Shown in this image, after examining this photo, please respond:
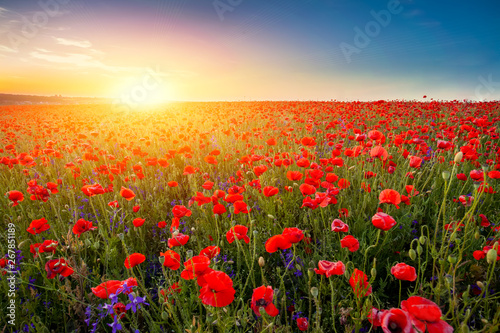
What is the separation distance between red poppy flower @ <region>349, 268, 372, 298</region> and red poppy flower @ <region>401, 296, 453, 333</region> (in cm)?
26

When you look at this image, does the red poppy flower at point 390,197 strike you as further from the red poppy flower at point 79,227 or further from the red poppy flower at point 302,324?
the red poppy flower at point 79,227

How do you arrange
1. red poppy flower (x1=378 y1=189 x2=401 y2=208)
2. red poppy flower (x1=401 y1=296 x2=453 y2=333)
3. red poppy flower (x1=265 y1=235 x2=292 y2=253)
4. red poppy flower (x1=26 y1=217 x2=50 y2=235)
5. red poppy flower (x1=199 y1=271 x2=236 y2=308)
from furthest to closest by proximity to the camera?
red poppy flower (x1=26 y1=217 x2=50 y2=235)
red poppy flower (x1=378 y1=189 x2=401 y2=208)
red poppy flower (x1=265 y1=235 x2=292 y2=253)
red poppy flower (x1=199 y1=271 x2=236 y2=308)
red poppy flower (x1=401 y1=296 x2=453 y2=333)

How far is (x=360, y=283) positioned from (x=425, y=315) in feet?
1.33

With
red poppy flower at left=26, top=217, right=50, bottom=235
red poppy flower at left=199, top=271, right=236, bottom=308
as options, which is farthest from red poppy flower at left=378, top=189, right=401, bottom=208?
red poppy flower at left=26, top=217, right=50, bottom=235

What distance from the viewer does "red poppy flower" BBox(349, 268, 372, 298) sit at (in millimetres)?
1167

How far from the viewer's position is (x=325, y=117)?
8547 millimetres

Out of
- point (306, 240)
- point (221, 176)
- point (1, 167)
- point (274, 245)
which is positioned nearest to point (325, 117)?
point (221, 176)

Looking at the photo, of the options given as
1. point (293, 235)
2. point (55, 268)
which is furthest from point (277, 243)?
point (55, 268)

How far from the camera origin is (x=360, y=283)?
1.24 meters

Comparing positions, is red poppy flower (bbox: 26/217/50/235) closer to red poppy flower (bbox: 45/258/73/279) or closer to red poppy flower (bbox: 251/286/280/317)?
red poppy flower (bbox: 45/258/73/279)

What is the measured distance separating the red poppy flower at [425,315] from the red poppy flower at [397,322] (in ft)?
0.07

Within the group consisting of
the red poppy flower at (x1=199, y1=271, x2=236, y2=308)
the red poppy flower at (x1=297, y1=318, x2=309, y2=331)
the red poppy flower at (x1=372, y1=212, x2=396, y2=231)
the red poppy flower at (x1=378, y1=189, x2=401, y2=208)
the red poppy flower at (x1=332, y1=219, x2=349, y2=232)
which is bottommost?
the red poppy flower at (x1=297, y1=318, x2=309, y2=331)

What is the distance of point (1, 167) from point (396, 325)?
6.37 m

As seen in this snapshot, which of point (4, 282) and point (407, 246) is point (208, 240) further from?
point (407, 246)
